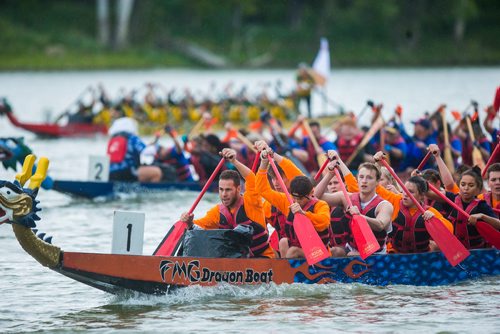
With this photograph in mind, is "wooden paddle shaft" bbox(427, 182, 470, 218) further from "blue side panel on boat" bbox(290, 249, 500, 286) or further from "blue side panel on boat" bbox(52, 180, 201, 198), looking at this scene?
"blue side panel on boat" bbox(52, 180, 201, 198)

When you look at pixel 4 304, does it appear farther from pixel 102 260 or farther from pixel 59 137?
pixel 59 137

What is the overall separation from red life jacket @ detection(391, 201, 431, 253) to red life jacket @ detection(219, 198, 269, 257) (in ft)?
4.61

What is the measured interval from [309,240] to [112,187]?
296 inches

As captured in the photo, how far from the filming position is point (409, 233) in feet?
36.0

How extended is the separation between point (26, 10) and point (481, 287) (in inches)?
→ 2297

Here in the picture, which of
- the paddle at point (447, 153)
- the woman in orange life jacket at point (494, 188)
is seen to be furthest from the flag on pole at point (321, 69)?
the woman in orange life jacket at point (494, 188)

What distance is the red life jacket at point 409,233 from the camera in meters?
10.9

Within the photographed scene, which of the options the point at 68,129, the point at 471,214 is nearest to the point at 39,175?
the point at 471,214

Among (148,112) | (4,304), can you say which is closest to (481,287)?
(4,304)

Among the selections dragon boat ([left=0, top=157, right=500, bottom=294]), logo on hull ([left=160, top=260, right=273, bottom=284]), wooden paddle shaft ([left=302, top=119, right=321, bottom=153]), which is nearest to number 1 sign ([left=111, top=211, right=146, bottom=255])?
dragon boat ([left=0, top=157, right=500, bottom=294])

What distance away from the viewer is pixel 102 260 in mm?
9836

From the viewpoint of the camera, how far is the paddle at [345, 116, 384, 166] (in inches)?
674

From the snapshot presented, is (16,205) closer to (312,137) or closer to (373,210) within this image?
(373,210)

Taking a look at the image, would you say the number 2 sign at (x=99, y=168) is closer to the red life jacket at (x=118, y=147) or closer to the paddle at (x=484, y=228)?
→ the red life jacket at (x=118, y=147)
